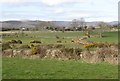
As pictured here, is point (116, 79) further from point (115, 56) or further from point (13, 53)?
point (13, 53)

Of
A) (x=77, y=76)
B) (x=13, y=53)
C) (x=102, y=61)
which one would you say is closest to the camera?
(x=77, y=76)

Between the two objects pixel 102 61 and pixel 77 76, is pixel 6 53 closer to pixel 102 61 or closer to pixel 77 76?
pixel 102 61

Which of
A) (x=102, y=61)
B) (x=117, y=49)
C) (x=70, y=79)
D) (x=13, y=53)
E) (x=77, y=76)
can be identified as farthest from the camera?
(x=13, y=53)

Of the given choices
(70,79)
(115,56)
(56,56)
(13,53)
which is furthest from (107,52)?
(70,79)

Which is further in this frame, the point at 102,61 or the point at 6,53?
the point at 6,53

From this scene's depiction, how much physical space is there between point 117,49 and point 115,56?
2.35m

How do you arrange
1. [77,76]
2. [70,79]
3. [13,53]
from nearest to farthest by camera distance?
[70,79] < [77,76] < [13,53]

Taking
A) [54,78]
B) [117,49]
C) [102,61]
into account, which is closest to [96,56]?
[102,61]

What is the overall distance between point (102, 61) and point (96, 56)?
1.10 metres

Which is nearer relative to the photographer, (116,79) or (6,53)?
(116,79)

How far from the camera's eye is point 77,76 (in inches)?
705

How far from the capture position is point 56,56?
103 ft

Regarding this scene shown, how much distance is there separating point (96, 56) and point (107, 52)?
48.9 inches

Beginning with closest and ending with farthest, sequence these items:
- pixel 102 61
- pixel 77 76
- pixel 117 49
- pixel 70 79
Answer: pixel 70 79
pixel 77 76
pixel 102 61
pixel 117 49
